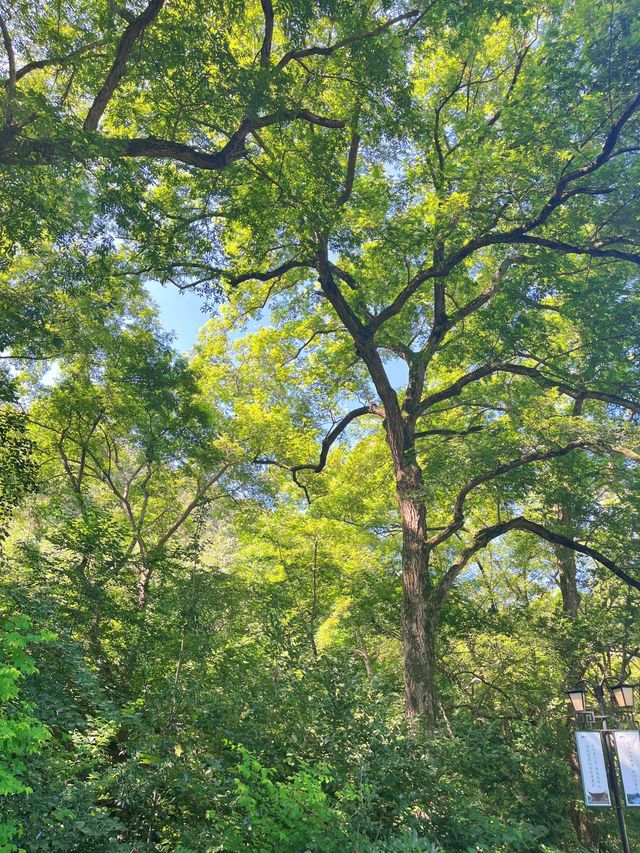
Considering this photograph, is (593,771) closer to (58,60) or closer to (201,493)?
(201,493)

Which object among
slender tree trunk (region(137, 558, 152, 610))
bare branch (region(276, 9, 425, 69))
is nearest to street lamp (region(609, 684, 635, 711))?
slender tree trunk (region(137, 558, 152, 610))

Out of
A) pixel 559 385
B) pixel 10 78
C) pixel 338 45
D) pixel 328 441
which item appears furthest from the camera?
pixel 328 441

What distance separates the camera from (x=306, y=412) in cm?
1022

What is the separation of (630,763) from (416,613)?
2.66 m

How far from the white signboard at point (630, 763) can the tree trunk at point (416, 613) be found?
1.89 m

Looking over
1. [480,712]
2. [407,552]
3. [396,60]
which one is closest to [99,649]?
[407,552]

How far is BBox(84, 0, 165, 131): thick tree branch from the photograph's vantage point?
4.04 m

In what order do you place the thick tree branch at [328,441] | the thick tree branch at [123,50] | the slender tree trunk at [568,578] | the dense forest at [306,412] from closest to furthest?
1. the dense forest at [306,412]
2. the thick tree branch at [123,50]
3. the thick tree branch at [328,441]
4. the slender tree trunk at [568,578]

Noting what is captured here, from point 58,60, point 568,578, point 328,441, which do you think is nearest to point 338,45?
point 58,60

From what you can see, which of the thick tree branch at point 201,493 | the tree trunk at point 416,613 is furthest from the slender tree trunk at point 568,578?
the thick tree branch at point 201,493

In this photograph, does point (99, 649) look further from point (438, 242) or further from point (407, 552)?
point (438, 242)

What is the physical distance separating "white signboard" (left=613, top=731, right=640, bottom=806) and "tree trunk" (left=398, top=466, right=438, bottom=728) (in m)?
1.89

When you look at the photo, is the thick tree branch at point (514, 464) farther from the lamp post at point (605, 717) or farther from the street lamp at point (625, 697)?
the street lamp at point (625, 697)

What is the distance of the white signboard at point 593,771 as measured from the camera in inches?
202
